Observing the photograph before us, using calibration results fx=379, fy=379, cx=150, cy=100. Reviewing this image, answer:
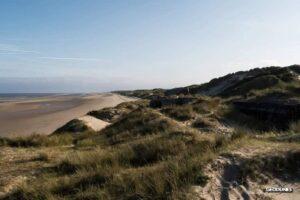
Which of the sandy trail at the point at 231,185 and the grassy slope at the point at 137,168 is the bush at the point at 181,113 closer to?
the grassy slope at the point at 137,168

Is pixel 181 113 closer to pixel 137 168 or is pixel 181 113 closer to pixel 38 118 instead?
pixel 137 168

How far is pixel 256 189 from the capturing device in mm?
5852

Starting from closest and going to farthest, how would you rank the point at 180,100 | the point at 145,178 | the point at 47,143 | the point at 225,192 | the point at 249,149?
the point at 225,192
the point at 145,178
the point at 249,149
the point at 47,143
the point at 180,100

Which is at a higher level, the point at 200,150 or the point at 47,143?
the point at 200,150

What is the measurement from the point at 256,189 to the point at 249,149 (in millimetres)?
1731

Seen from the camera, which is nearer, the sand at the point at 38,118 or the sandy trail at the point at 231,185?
the sandy trail at the point at 231,185

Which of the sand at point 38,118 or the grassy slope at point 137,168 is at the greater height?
the grassy slope at point 137,168

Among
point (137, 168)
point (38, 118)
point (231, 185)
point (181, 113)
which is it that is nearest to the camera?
point (231, 185)

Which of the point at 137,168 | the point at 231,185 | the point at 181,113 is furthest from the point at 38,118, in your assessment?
the point at 231,185

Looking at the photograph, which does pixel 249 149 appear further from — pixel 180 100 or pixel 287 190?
pixel 180 100

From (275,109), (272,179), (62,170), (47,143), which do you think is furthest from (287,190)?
(275,109)

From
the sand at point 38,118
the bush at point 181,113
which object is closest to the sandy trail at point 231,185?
the bush at point 181,113

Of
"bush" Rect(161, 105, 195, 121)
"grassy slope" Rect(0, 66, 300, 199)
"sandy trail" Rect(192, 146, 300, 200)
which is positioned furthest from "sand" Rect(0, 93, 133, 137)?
"sandy trail" Rect(192, 146, 300, 200)

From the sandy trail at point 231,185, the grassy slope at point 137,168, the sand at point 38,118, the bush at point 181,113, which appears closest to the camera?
the sandy trail at point 231,185
